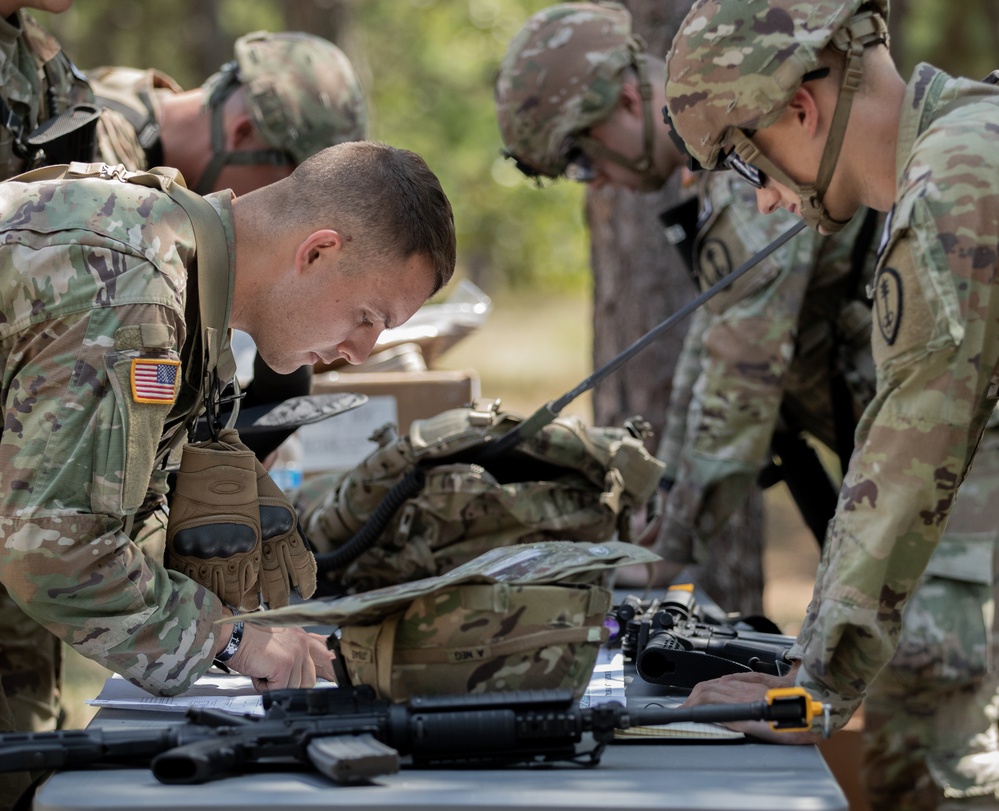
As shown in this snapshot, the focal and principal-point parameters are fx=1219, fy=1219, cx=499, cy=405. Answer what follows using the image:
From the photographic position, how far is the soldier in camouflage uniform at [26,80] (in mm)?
3334

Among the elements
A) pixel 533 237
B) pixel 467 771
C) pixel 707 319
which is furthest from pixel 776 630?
pixel 533 237

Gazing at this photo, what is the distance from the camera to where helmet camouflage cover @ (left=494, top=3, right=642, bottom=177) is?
3889 mm

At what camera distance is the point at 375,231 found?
2424mm

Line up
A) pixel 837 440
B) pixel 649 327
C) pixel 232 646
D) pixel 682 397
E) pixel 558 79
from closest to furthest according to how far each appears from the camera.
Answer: pixel 232 646 → pixel 837 440 → pixel 558 79 → pixel 682 397 → pixel 649 327

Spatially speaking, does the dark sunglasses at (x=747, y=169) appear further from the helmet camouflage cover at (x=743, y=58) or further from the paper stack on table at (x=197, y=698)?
the paper stack on table at (x=197, y=698)

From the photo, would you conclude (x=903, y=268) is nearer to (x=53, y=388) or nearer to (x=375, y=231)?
(x=375, y=231)

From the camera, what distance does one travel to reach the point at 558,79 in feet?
12.8

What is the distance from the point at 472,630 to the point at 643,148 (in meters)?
2.34

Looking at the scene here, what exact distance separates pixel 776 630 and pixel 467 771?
46.6 inches

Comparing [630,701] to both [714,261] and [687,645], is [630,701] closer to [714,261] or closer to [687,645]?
[687,645]

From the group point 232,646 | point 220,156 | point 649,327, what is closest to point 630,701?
point 232,646

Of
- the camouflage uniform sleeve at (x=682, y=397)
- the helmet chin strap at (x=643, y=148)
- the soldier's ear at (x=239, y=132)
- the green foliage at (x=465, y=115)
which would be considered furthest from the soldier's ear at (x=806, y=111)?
the green foliage at (x=465, y=115)

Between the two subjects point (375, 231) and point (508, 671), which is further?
point (375, 231)

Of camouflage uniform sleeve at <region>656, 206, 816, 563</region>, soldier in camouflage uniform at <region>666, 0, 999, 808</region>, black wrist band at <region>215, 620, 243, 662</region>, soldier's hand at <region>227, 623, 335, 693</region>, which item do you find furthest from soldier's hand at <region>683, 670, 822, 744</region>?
camouflage uniform sleeve at <region>656, 206, 816, 563</region>
